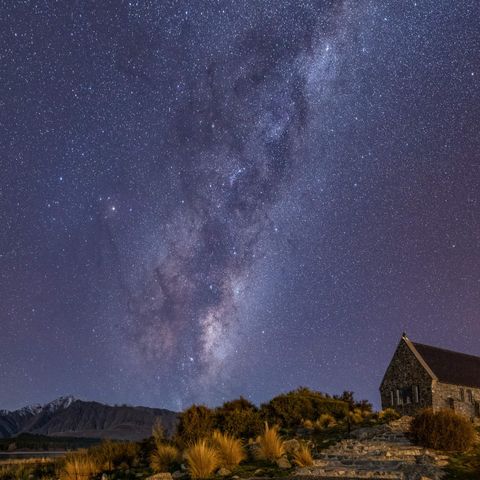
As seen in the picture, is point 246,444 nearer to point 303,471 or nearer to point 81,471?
point 81,471

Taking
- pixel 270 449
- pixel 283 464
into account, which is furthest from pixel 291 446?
pixel 283 464

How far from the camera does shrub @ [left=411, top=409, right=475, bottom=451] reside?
68.0 ft

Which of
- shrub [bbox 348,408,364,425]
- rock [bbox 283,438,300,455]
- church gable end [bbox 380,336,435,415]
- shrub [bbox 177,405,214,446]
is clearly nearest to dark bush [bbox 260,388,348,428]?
shrub [bbox 348,408,364,425]

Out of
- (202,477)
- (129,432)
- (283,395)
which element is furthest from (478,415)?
(129,432)

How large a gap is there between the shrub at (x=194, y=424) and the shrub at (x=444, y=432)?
30.7 feet

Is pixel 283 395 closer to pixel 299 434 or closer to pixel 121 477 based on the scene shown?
pixel 299 434

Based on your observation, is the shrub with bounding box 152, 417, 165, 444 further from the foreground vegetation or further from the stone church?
the stone church

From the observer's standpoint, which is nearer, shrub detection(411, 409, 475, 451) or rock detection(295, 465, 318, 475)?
rock detection(295, 465, 318, 475)

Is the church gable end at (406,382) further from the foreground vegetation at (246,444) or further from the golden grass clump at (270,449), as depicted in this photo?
the golden grass clump at (270,449)

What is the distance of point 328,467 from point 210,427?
34.4 feet

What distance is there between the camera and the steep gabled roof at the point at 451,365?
40.0 metres

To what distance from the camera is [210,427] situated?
26234mm

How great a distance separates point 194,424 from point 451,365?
2559 centimetres

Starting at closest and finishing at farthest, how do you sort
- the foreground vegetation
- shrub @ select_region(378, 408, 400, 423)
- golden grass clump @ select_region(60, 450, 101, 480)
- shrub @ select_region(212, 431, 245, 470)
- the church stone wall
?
A: the foreground vegetation → shrub @ select_region(212, 431, 245, 470) → golden grass clump @ select_region(60, 450, 101, 480) → shrub @ select_region(378, 408, 400, 423) → the church stone wall
